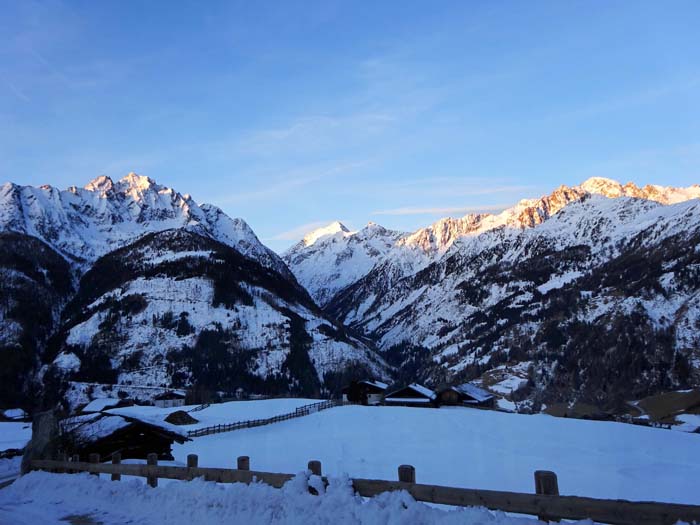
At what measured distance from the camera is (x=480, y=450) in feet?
130

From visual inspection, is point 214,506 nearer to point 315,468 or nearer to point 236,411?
point 315,468

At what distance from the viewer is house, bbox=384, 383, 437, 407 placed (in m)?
88.5

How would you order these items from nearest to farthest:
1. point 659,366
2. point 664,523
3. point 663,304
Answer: point 664,523 → point 659,366 → point 663,304

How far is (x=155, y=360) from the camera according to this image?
18638 cm

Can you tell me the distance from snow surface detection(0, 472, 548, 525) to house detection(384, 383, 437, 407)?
246 ft

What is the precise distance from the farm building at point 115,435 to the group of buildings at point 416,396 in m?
62.5

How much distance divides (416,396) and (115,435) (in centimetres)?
6814

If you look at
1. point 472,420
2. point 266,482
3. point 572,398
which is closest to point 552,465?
point 472,420

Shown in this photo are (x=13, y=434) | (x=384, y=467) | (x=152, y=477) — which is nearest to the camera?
(x=152, y=477)

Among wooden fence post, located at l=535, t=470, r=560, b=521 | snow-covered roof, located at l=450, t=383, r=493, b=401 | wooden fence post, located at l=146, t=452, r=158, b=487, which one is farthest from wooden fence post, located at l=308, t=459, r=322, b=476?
snow-covered roof, located at l=450, t=383, r=493, b=401

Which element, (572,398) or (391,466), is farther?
(572,398)

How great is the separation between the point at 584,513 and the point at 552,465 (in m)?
29.0

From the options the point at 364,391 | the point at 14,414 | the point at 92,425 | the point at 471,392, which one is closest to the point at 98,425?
the point at 92,425

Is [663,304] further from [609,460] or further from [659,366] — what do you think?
[609,460]
